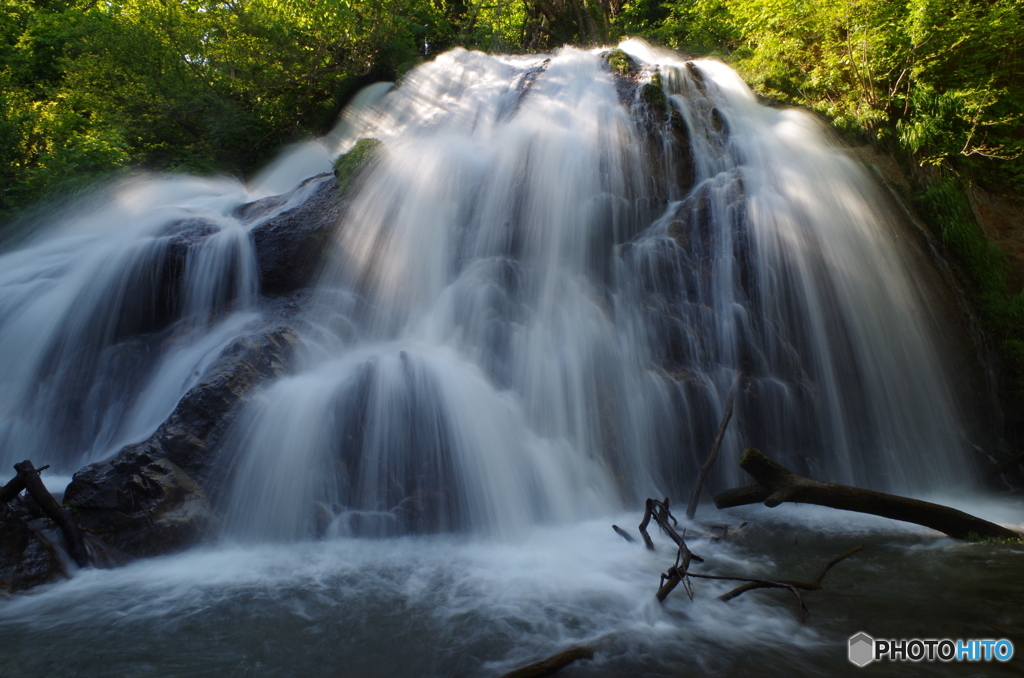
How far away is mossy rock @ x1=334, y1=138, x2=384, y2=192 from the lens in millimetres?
9492

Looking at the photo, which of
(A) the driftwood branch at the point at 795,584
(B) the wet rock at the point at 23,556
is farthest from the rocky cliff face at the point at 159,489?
(A) the driftwood branch at the point at 795,584

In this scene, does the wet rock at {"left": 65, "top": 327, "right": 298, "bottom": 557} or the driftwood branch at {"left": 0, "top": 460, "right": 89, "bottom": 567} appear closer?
the driftwood branch at {"left": 0, "top": 460, "right": 89, "bottom": 567}

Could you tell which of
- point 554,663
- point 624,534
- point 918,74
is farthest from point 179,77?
point 554,663

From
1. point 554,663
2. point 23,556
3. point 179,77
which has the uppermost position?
point 179,77

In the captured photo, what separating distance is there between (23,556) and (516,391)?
4.52m

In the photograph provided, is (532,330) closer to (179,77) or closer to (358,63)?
(358,63)

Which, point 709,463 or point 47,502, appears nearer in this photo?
point 47,502

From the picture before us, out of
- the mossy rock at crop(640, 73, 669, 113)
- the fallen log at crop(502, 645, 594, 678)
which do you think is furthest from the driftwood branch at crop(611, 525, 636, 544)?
the mossy rock at crop(640, 73, 669, 113)

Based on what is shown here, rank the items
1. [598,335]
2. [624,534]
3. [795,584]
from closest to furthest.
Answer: [795,584], [624,534], [598,335]

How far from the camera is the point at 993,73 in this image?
30.1ft

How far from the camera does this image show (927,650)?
3.43 metres

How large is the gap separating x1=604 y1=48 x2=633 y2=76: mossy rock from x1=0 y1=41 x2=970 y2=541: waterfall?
949mm

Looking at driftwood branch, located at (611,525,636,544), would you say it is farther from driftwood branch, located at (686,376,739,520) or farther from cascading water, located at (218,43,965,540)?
driftwood branch, located at (686,376,739,520)

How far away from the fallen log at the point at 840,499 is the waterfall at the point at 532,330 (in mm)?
1545
